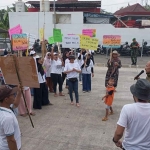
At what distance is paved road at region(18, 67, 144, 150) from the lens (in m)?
4.59

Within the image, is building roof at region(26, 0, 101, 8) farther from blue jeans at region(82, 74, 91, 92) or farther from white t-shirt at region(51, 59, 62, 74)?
white t-shirt at region(51, 59, 62, 74)

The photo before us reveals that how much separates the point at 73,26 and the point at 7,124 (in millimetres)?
22098

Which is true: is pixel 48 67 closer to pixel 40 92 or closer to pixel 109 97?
pixel 40 92

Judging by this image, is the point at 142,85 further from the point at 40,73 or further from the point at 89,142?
the point at 40,73

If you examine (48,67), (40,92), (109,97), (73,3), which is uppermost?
(73,3)

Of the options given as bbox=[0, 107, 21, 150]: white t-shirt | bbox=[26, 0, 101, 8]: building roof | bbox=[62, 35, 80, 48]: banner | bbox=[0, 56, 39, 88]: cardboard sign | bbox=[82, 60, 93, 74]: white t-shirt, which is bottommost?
bbox=[82, 60, 93, 74]: white t-shirt

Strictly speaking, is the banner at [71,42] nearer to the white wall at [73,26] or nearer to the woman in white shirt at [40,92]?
the woman in white shirt at [40,92]

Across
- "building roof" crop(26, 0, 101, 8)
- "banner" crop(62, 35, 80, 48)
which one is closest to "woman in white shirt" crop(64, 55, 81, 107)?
"banner" crop(62, 35, 80, 48)

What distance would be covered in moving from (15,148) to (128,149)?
119 cm

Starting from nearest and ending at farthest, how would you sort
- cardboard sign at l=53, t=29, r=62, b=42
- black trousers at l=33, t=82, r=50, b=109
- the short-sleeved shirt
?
the short-sleeved shirt, black trousers at l=33, t=82, r=50, b=109, cardboard sign at l=53, t=29, r=62, b=42

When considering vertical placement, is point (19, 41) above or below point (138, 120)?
above

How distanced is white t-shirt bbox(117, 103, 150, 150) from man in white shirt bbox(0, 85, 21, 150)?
109 cm

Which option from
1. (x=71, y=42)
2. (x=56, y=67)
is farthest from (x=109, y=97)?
(x=71, y=42)

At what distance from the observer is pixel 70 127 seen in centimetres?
541
